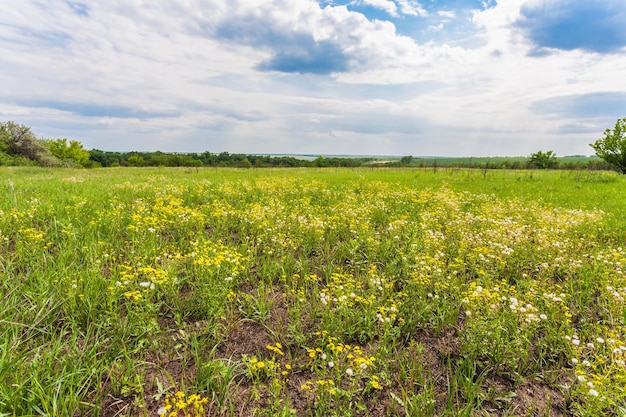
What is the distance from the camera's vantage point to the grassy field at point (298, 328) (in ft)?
8.70

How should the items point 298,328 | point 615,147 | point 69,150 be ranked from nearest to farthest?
point 298,328 → point 615,147 → point 69,150

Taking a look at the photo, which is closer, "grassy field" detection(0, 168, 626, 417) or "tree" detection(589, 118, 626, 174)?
"grassy field" detection(0, 168, 626, 417)

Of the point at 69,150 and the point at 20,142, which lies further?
the point at 69,150

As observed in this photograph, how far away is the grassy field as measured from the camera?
8.70ft

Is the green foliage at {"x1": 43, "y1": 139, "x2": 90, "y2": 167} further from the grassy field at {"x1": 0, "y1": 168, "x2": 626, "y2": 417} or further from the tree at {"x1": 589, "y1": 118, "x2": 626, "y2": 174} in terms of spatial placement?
the tree at {"x1": 589, "y1": 118, "x2": 626, "y2": 174}

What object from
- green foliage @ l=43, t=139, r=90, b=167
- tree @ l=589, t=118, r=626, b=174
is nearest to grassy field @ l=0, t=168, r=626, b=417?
tree @ l=589, t=118, r=626, b=174

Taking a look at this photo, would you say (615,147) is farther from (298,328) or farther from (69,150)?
(69,150)

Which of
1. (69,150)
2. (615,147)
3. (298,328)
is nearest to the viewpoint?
(298,328)

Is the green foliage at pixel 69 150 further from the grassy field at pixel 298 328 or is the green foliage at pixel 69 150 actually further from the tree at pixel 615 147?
the tree at pixel 615 147

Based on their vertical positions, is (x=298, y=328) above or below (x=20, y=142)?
below

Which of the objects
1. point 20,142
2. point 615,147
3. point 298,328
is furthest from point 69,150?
point 615,147

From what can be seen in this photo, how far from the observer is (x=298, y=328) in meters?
3.57

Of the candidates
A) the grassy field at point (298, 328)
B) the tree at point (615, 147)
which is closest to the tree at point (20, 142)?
the grassy field at point (298, 328)

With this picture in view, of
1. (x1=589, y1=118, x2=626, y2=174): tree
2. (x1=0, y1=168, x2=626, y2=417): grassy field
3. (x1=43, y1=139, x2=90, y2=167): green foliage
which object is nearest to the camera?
(x1=0, y1=168, x2=626, y2=417): grassy field
